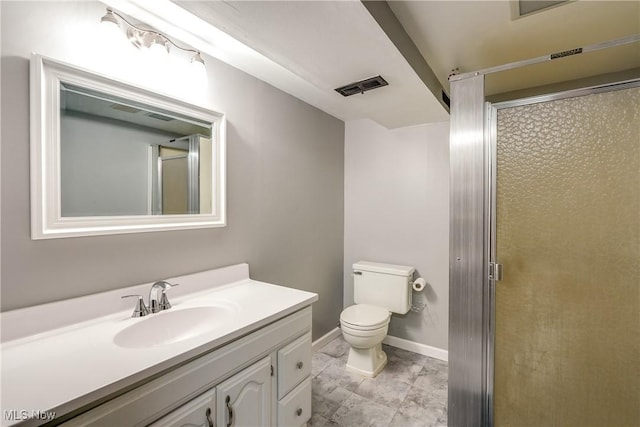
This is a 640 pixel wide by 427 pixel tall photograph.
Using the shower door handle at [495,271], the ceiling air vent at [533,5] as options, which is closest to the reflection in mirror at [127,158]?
the shower door handle at [495,271]

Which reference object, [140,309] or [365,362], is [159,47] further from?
[365,362]

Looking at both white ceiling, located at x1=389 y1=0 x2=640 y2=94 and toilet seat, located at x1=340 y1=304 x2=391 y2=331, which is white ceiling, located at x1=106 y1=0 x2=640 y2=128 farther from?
toilet seat, located at x1=340 y1=304 x2=391 y2=331

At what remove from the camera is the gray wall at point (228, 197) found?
3.15ft

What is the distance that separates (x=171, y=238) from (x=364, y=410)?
157 centimetres

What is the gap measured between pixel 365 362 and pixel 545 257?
1460 millimetres

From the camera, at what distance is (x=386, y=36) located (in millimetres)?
1197

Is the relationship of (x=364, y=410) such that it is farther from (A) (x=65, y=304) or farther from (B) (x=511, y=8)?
(B) (x=511, y=8)

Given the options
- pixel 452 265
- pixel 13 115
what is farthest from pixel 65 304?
pixel 452 265

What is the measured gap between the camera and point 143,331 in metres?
1.17

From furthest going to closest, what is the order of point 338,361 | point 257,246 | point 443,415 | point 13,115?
point 338,361 < point 257,246 < point 443,415 < point 13,115

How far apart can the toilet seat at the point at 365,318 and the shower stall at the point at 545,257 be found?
68 cm

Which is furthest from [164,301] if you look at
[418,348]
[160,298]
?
[418,348]

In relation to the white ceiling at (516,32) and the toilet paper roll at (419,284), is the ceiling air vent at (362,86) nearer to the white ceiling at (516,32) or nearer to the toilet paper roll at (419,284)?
the white ceiling at (516,32)

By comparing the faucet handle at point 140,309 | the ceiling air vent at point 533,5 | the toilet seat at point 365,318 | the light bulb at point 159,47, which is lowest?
the toilet seat at point 365,318
